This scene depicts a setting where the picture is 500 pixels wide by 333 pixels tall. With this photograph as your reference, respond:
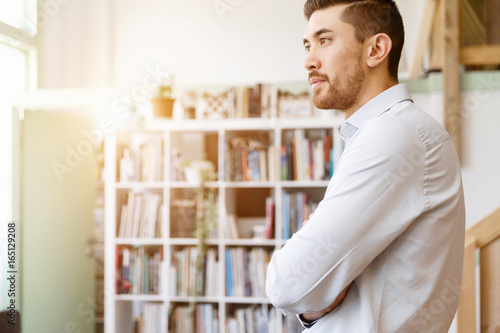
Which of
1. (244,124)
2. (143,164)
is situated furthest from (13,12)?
(244,124)

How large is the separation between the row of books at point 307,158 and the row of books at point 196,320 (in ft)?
3.87

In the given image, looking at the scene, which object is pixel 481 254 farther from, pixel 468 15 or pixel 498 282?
pixel 468 15

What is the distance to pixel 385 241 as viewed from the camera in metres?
0.88

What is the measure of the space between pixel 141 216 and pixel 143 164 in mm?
419

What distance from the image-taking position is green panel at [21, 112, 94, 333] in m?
4.16

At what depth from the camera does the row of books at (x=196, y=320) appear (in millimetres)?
3885

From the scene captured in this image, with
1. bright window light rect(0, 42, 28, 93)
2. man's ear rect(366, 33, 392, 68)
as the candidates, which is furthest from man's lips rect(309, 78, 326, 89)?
bright window light rect(0, 42, 28, 93)

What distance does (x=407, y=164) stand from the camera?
0.88 metres

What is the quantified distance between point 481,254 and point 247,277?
2.16 m

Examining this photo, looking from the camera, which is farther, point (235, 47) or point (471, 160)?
point (235, 47)

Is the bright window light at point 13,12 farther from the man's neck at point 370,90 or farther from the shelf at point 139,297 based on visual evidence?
the man's neck at point 370,90

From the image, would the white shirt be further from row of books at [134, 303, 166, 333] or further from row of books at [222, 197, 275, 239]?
row of books at [134, 303, 166, 333]

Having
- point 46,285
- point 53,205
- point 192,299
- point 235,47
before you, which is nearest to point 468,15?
point 235,47

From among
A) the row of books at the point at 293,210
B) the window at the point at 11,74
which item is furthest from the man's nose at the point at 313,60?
the window at the point at 11,74
